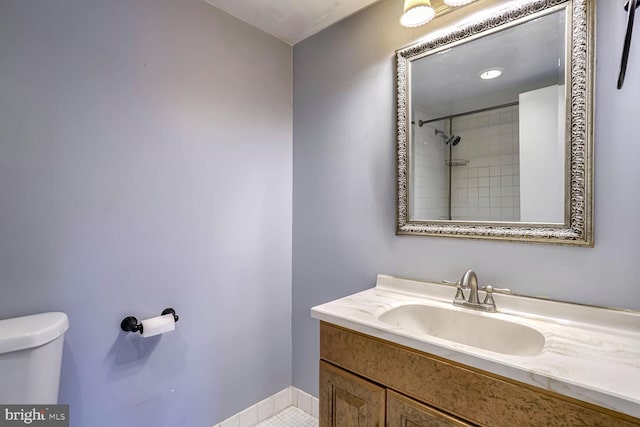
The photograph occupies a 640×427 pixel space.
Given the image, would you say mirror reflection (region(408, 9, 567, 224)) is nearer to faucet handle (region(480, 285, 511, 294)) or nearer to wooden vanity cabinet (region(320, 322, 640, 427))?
faucet handle (region(480, 285, 511, 294))

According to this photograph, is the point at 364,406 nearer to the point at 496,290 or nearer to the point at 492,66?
the point at 496,290

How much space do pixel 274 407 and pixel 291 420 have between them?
0.12 m

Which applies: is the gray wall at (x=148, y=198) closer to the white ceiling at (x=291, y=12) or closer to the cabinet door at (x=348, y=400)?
the white ceiling at (x=291, y=12)

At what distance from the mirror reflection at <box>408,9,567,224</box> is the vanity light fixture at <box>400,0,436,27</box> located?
157 mm

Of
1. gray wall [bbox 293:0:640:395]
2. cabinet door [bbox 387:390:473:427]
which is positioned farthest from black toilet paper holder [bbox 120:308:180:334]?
cabinet door [bbox 387:390:473:427]

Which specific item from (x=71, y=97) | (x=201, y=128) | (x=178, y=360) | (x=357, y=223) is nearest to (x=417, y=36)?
(x=357, y=223)

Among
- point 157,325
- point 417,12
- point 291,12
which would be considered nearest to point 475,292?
point 417,12

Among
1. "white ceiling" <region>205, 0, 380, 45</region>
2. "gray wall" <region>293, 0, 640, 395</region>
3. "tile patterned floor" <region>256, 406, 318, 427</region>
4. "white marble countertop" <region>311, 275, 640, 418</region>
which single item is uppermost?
"white ceiling" <region>205, 0, 380, 45</region>

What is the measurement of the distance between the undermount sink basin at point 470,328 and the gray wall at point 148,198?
0.88 metres

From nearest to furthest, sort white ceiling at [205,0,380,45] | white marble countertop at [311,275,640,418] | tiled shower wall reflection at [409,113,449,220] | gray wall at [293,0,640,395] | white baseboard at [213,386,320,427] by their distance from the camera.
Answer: white marble countertop at [311,275,640,418]
gray wall at [293,0,640,395]
tiled shower wall reflection at [409,113,449,220]
white ceiling at [205,0,380,45]
white baseboard at [213,386,320,427]

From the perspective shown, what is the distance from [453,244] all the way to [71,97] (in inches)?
64.0

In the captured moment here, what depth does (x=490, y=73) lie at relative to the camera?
1.23 meters

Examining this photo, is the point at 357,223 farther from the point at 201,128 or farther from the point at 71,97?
the point at 71,97

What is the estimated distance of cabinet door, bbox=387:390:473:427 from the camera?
85 cm
